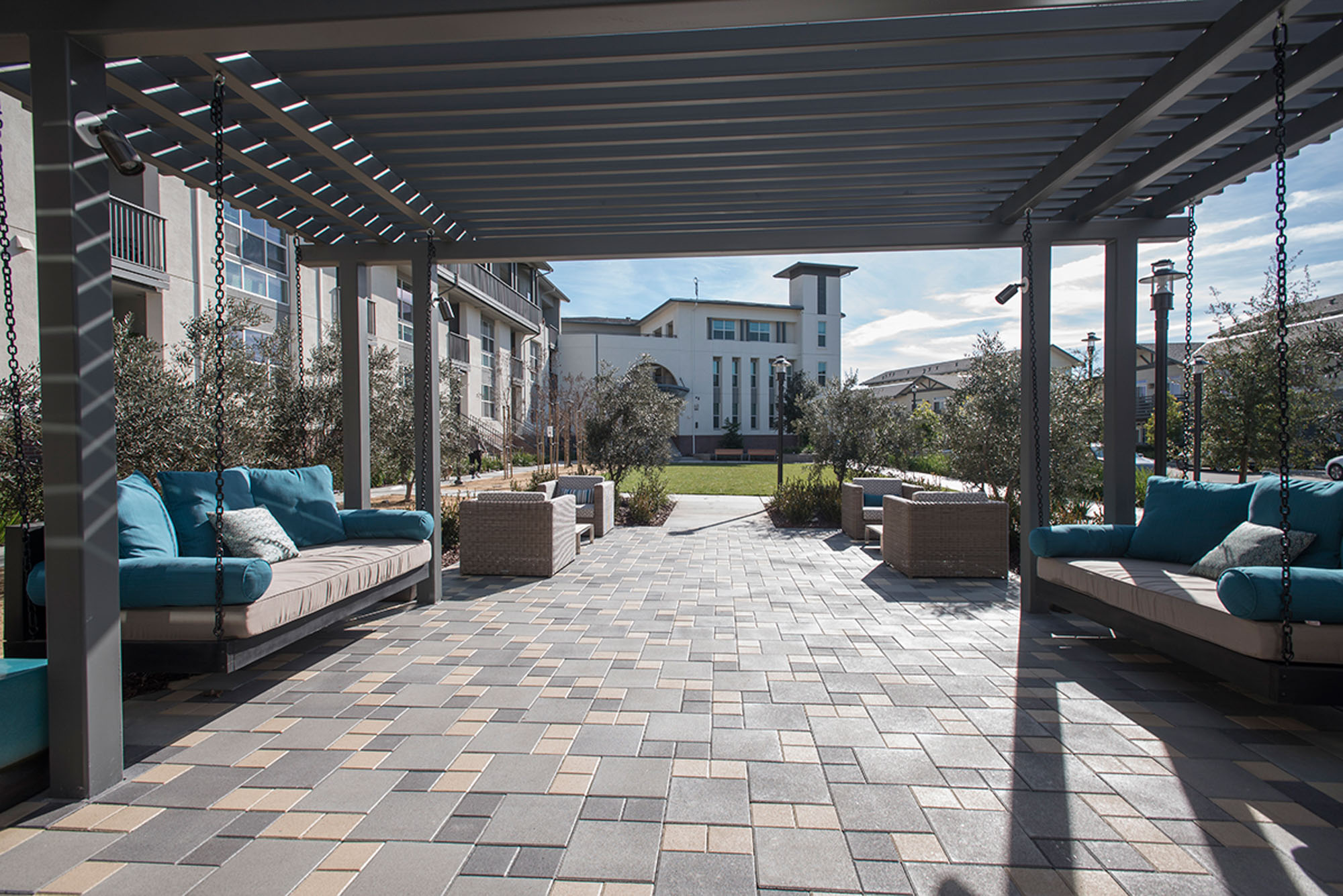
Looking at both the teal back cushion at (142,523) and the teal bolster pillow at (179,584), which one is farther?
the teal back cushion at (142,523)

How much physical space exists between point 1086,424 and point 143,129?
9.44m

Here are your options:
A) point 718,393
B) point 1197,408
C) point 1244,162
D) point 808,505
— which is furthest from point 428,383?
point 718,393

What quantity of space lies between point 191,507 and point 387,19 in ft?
10.6

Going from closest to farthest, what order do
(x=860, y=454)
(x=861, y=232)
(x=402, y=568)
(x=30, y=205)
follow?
(x=402, y=568) → (x=861, y=232) → (x=30, y=205) → (x=860, y=454)

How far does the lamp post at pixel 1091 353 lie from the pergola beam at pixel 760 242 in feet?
12.5

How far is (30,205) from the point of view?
31.6 ft

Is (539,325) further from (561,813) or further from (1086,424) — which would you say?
(561,813)

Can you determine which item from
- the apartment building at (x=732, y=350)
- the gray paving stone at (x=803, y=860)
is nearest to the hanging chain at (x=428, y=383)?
the gray paving stone at (x=803, y=860)

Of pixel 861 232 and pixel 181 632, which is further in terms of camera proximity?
pixel 861 232

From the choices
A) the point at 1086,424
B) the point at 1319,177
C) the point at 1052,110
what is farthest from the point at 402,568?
the point at 1086,424

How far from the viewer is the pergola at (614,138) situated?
8.50 feet

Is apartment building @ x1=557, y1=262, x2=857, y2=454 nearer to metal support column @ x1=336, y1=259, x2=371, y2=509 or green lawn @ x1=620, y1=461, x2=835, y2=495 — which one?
green lawn @ x1=620, y1=461, x2=835, y2=495

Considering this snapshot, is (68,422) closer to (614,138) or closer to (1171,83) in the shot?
(614,138)

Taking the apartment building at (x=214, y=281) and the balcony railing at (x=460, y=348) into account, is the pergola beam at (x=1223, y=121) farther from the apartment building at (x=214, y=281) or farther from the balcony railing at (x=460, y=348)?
the balcony railing at (x=460, y=348)
